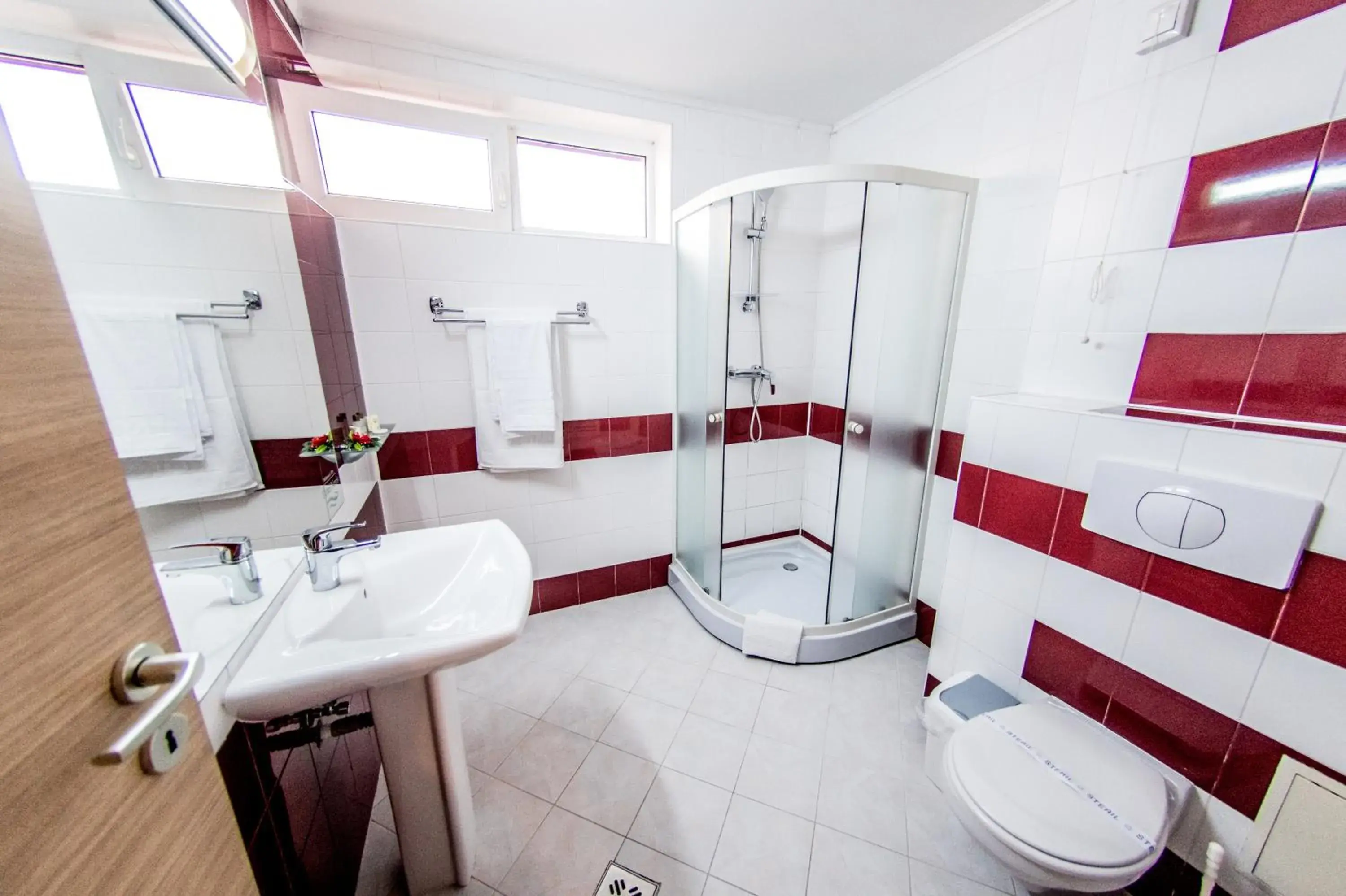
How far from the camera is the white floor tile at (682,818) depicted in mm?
1212

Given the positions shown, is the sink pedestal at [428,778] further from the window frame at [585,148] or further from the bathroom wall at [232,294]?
the window frame at [585,148]

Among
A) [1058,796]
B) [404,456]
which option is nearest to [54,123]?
[404,456]

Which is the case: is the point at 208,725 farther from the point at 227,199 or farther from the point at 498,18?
the point at 498,18

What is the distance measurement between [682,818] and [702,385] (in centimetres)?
155

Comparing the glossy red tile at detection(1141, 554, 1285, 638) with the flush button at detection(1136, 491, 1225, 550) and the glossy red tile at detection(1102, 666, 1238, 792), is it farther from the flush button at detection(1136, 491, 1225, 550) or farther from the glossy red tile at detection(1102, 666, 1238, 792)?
the glossy red tile at detection(1102, 666, 1238, 792)

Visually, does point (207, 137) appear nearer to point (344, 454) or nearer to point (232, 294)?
point (232, 294)

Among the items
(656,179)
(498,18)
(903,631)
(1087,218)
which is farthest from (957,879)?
(498,18)

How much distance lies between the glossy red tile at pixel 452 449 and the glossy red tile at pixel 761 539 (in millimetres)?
1390

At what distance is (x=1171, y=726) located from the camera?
3.43ft

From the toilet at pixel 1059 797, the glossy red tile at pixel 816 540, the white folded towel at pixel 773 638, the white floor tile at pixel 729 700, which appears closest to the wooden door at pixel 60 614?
the toilet at pixel 1059 797

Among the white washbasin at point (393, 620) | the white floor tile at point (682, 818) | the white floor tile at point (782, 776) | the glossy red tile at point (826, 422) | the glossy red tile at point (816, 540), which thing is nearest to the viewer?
the white washbasin at point (393, 620)

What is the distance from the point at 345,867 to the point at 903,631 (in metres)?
2.03

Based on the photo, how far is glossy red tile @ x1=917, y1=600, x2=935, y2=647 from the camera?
1961mm

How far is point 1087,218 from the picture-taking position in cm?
131
